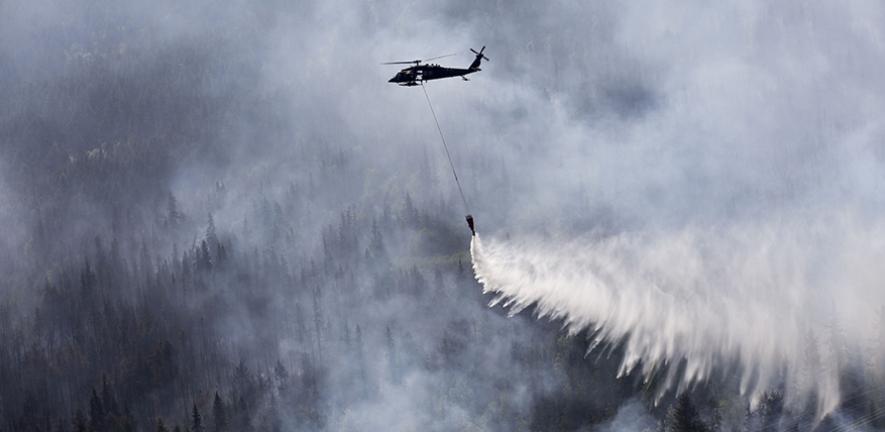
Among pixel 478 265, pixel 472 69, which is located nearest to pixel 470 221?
pixel 472 69

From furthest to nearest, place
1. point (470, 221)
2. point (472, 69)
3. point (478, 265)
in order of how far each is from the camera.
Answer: point (478, 265), point (472, 69), point (470, 221)

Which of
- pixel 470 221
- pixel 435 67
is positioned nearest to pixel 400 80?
pixel 435 67

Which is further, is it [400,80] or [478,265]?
[478,265]

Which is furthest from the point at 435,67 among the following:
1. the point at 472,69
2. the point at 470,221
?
the point at 470,221

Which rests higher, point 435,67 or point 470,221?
point 435,67

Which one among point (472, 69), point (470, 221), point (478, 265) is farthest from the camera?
point (478, 265)

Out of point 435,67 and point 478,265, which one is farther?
point 478,265

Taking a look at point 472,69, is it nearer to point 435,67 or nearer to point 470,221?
point 435,67

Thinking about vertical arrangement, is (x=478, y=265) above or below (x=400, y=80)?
below

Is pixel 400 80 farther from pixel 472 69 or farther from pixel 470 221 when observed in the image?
pixel 470 221
